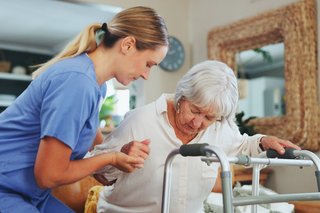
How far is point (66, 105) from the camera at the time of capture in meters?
1.15

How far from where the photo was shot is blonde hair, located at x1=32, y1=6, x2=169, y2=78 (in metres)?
1.33

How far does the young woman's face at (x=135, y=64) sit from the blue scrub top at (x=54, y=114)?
10cm

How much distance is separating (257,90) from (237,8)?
705 millimetres

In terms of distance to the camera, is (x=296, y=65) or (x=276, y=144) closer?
(x=276, y=144)

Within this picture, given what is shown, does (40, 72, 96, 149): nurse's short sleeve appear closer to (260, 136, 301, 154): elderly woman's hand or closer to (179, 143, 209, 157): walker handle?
(179, 143, 209, 157): walker handle

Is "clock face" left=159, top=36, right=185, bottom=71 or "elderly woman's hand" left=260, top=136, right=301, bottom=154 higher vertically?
"clock face" left=159, top=36, right=185, bottom=71

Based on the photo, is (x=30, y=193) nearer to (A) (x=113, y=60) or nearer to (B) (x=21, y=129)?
(B) (x=21, y=129)

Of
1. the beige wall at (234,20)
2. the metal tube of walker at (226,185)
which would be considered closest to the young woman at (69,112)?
the metal tube of walker at (226,185)

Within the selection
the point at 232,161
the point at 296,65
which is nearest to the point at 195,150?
the point at 232,161

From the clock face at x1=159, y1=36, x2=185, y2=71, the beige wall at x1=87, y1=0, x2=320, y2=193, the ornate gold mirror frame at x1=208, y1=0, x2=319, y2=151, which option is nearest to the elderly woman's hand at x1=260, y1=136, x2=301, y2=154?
the ornate gold mirror frame at x1=208, y1=0, x2=319, y2=151

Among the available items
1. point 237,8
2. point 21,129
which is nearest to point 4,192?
point 21,129

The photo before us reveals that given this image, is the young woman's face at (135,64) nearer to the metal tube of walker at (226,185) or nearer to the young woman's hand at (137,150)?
the young woman's hand at (137,150)

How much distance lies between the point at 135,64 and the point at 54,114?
307 mm

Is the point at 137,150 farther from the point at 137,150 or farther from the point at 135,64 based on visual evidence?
the point at 135,64
